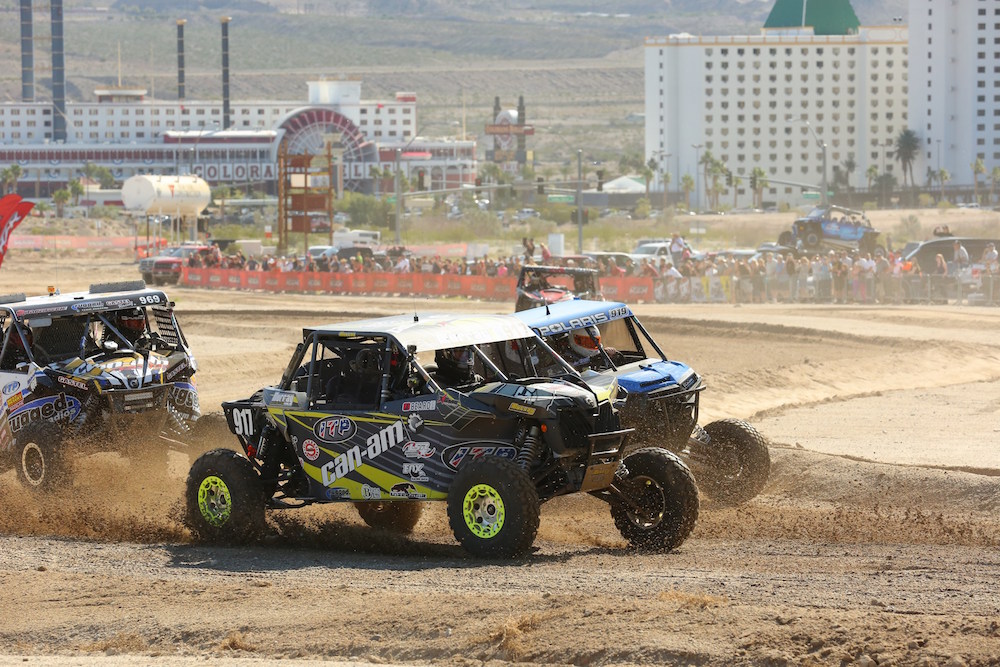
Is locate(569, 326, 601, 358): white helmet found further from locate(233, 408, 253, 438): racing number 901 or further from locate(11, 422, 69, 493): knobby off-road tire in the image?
locate(11, 422, 69, 493): knobby off-road tire

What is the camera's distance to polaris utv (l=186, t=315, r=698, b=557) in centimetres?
1059

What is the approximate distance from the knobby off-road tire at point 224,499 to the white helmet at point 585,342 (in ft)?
11.2

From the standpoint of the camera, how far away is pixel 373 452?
1127 centimetres

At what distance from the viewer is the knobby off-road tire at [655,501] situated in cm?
1069

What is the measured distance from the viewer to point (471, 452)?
10.8 m

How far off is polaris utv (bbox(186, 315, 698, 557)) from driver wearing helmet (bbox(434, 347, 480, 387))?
0.01 meters

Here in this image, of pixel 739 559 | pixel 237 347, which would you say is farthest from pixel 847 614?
pixel 237 347

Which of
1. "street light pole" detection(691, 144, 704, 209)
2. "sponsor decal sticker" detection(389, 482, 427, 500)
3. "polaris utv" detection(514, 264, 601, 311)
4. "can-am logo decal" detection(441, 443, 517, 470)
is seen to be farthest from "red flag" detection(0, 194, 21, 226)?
"street light pole" detection(691, 144, 704, 209)

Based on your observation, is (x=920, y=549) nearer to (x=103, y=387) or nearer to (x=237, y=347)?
(x=103, y=387)

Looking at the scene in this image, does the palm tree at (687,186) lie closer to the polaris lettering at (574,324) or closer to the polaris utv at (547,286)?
the polaris utv at (547,286)

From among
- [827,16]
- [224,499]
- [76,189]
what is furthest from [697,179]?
[224,499]

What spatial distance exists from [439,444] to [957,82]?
508ft

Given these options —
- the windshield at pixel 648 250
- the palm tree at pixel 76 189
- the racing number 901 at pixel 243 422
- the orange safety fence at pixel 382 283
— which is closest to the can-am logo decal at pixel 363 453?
the racing number 901 at pixel 243 422

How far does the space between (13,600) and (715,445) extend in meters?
6.36
